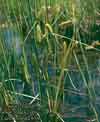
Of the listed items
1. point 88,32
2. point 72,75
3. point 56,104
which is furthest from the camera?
point 88,32

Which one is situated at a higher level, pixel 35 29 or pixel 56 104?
pixel 35 29

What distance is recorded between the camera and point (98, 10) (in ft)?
15.3

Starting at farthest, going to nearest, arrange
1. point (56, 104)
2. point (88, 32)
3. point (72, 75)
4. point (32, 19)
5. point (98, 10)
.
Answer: point (98, 10) < point (88, 32) < point (72, 75) < point (32, 19) < point (56, 104)

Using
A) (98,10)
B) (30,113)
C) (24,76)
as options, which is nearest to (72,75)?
(24,76)

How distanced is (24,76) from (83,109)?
49 centimetres

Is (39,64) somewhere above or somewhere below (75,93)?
above

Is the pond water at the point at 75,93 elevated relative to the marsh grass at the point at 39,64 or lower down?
lower down

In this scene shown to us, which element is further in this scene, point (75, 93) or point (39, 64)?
point (75, 93)

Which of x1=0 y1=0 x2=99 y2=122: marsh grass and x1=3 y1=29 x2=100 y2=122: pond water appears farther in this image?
x1=3 y1=29 x2=100 y2=122: pond water

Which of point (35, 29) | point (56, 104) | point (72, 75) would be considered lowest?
point (72, 75)

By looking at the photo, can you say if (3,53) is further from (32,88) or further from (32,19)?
(32,88)

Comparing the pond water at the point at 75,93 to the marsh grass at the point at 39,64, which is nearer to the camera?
the marsh grass at the point at 39,64

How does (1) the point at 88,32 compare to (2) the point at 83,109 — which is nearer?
(2) the point at 83,109

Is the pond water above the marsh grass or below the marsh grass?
below
